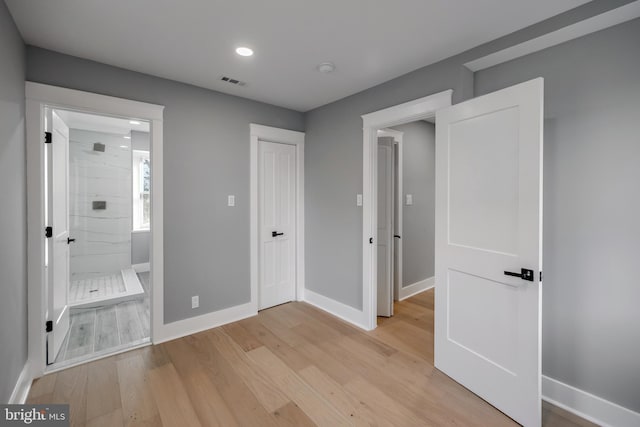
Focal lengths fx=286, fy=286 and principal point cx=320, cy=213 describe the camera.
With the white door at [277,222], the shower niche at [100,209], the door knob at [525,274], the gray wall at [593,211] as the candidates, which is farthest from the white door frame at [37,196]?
the gray wall at [593,211]

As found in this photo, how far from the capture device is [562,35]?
71.6 inches

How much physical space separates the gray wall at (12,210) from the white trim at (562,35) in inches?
121

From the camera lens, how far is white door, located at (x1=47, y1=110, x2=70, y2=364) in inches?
92.7

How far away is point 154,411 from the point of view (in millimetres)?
1851

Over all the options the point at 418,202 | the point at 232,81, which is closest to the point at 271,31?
the point at 232,81

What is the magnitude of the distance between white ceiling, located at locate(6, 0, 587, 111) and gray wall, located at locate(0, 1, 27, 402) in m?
0.31

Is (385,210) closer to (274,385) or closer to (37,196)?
(274,385)

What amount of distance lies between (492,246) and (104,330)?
371cm

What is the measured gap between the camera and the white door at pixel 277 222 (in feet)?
11.7

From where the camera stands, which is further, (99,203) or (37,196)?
(99,203)

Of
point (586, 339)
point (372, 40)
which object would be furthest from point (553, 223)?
point (372, 40)

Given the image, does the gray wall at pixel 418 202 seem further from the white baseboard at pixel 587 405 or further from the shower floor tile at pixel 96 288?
the shower floor tile at pixel 96 288

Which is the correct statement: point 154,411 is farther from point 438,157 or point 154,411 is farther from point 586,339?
point 586,339

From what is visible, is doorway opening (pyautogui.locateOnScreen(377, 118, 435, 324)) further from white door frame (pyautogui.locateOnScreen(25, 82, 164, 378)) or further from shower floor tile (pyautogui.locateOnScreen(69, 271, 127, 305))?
shower floor tile (pyautogui.locateOnScreen(69, 271, 127, 305))
